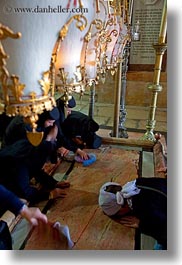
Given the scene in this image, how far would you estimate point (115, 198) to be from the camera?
74 centimetres

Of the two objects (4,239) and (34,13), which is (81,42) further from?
(4,239)

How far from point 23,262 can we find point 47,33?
0.44 m

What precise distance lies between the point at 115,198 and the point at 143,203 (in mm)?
82

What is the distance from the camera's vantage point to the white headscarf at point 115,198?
0.72 m

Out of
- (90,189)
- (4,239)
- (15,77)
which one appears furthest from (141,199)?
(15,77)

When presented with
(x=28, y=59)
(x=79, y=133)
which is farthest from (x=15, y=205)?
(x=79, y=133)

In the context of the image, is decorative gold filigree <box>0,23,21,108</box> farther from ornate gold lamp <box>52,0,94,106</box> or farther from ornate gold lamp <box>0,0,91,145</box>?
ornate gold lamp <box>52,0,94,106</box>

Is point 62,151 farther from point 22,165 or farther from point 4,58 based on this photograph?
point 4,58

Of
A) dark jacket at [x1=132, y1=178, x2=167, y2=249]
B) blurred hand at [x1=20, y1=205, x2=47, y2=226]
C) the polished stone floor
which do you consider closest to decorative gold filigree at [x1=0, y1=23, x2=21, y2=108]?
blurred hand at [x1=20, y1=205, x2=47, y2=226]

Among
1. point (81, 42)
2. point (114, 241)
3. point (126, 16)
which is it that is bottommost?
point (114, 241)

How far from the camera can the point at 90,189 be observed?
86cm

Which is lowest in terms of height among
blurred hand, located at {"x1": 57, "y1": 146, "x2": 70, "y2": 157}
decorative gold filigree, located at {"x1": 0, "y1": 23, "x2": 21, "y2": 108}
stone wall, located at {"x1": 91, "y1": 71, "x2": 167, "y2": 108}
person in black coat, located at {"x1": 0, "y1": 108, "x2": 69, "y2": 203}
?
blurred hand, located at {"x1": 57, "y1": 146, "x2": 70, "y2": 157}

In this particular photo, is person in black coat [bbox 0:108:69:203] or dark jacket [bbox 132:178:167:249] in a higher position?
person in black coat [bbox 0:108:69:203]

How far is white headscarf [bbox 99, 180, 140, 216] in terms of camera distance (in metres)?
0.72
